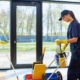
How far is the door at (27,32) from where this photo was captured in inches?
186

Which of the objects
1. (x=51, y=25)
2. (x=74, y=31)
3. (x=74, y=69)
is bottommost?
(x=74, y=69)

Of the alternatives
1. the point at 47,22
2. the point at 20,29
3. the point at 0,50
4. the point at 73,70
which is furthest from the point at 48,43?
the point at 73,70

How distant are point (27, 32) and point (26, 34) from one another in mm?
74

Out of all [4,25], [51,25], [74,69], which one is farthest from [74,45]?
[4,25]

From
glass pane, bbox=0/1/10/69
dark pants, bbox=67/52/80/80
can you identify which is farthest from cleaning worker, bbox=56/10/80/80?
glass pane, bbox=0/1/10/69

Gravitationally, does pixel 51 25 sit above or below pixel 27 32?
above

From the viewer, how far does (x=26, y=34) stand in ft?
15.8

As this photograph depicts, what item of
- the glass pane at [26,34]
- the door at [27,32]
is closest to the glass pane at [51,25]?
the door at [27,32]

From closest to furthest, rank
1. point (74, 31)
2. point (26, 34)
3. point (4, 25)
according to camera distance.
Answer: point (74, 31), point (4, 25), point (26, 34)

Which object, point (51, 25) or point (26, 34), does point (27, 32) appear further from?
point (51, 25)

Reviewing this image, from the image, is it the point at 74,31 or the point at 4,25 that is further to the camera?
the point at 4,25

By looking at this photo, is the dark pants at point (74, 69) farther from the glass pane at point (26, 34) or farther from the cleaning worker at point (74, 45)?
the glass pane at point (26, 34)

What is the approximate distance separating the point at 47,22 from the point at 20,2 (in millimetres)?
1093

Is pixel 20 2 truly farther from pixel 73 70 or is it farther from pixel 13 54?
pixel 73 70
